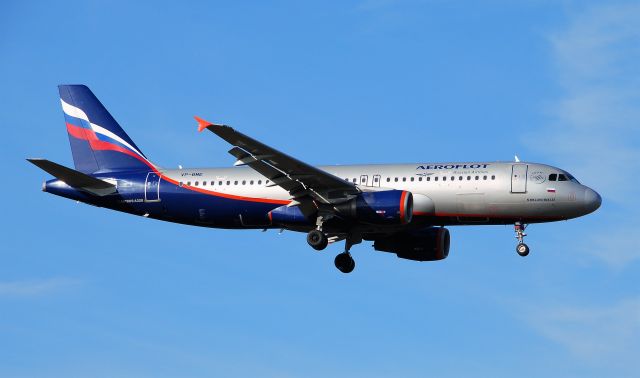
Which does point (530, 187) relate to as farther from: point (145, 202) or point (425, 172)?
point (145, 202)

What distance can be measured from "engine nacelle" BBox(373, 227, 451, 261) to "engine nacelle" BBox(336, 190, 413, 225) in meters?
6.15

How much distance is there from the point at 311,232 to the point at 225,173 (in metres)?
5.96

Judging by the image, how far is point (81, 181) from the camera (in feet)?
199

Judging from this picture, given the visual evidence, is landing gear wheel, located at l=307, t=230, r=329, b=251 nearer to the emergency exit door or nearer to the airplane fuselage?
the airplane fuselage

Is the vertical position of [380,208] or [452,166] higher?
[452,166]

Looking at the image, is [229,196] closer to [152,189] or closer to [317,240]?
[152,189]

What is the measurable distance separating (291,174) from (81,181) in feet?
38.3

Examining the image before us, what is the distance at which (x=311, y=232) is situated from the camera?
56844mm

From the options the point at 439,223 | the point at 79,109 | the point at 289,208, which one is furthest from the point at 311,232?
the point at 79,109

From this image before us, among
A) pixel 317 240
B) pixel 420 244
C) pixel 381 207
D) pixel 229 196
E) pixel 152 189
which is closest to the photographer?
pixel 381 207

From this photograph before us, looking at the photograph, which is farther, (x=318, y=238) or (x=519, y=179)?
(x=318, y=238)

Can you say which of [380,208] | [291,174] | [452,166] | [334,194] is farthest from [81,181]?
[452,166]

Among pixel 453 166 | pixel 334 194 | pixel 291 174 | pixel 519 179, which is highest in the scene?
pixel 453 166

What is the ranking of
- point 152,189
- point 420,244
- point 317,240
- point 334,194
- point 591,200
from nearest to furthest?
point 591,200 < point 334,194 < point 317,240 < point 152,189 < point 420,244
